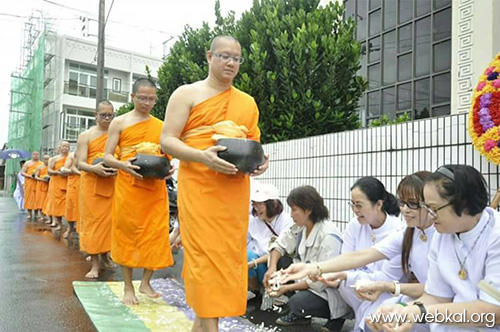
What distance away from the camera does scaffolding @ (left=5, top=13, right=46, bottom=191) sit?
27266mm

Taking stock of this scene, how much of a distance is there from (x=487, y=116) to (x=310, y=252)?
1.73 meters

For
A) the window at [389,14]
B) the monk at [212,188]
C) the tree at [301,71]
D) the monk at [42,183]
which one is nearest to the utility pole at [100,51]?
the monk at [42,183]

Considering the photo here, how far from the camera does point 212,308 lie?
274 centimetres

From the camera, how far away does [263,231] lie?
4.70 metres

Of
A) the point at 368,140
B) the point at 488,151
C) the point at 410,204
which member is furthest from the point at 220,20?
the point at 410,204

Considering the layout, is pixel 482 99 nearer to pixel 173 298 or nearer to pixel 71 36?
pixel 173 298

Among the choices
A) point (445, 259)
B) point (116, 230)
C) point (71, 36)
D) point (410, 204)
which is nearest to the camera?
point (445, 259)

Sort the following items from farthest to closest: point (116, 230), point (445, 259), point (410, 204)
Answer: point (116, 230)
point (410, 204)
point (445, 259)

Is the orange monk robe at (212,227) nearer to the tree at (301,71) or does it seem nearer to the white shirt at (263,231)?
the white shirt at (263,231)

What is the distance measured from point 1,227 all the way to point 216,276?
9773mm

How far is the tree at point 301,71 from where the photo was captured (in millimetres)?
7434

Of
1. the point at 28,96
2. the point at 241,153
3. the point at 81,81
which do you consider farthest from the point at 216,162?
the point at 28,96

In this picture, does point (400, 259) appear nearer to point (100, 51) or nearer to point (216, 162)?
point (216, 162)

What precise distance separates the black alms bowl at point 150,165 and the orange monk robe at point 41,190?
9429mm
